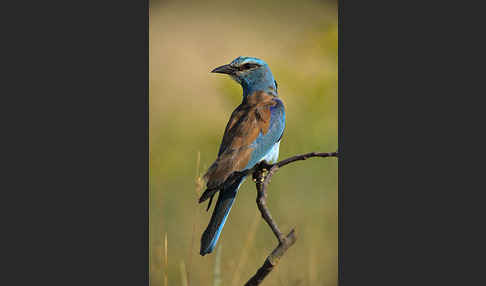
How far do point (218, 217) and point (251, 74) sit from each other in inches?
54.1

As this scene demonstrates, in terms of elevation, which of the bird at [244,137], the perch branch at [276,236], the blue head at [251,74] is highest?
the blue head at [251,74]

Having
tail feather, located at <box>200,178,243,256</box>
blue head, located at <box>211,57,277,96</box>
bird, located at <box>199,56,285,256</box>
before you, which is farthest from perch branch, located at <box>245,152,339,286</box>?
blue head, located at <box>211,57,277,96</box>

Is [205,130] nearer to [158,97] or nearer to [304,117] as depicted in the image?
[158,97]

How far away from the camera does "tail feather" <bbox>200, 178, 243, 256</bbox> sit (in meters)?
5.11

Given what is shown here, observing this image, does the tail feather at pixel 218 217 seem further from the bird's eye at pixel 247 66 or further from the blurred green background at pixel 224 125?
the bird's eye at pixel 247 66

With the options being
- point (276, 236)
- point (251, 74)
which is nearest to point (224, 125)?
point (251, 74)

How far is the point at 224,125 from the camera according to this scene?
5.64m

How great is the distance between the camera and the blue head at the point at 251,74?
18.3 ft

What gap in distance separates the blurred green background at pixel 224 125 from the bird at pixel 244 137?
94 millimetres

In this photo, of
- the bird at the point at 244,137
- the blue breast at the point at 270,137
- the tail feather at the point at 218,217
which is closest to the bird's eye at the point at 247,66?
the bird at the point at 244,137

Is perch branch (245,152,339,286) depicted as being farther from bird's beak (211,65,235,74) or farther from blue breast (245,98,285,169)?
bird's beak (211,65,235,74)

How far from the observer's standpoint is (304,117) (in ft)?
19.0

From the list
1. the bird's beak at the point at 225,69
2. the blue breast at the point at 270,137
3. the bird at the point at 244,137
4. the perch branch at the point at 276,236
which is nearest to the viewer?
the perch branch at the point at 276,236

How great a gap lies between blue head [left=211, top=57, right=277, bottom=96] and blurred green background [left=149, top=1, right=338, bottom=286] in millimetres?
83
